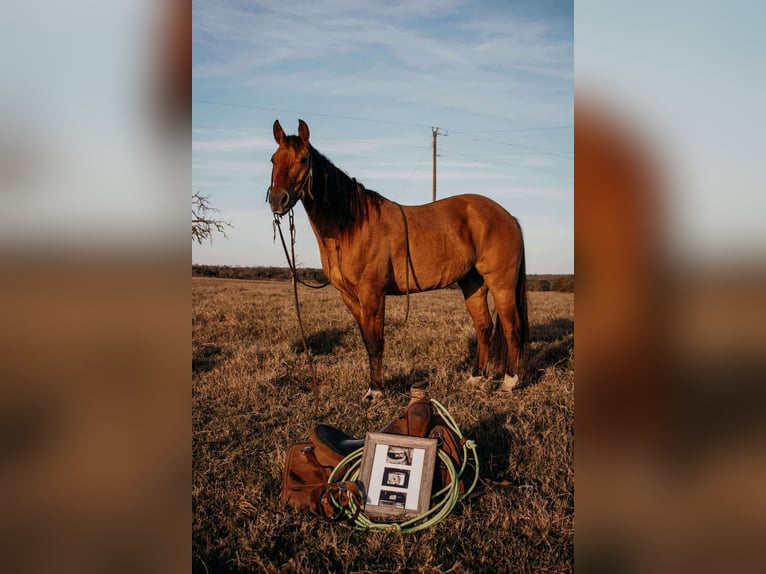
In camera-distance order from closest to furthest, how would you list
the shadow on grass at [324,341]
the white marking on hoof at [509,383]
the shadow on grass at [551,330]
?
the white marking on hoof at [509,383], the shadow on grass at [324,341], the shadow on grass at [551,330]

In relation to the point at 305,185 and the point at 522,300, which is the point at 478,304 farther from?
the point at 305,185

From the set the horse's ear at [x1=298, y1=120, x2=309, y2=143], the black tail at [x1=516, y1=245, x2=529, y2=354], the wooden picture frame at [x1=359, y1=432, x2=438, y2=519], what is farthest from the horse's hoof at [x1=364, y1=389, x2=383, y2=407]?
the horse's ear at [x1=298, y1=120, x2=309, y2=143]

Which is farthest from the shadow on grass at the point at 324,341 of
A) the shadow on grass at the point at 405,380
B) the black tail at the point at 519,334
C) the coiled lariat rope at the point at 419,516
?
the coiled lariat rope at the point at 419,516

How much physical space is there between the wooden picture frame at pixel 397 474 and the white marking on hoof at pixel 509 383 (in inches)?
121

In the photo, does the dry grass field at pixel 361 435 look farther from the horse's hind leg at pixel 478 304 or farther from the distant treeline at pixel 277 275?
the distant treeline at pixel 277 275

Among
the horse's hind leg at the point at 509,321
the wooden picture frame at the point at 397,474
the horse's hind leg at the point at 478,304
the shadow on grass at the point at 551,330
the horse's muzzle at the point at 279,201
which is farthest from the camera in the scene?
the shadow on grass at the point at 551,330

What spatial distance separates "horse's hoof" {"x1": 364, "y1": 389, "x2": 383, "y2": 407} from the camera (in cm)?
563

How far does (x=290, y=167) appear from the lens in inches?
203

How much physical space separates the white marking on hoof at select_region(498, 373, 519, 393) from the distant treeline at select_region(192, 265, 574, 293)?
21278 millimetres

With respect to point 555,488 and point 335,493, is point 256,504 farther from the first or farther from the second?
point 555,488

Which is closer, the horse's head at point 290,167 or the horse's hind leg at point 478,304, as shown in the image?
the horse's head at point 290,167

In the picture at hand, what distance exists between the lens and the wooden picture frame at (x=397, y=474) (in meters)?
3.18

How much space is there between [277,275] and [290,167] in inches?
1019
